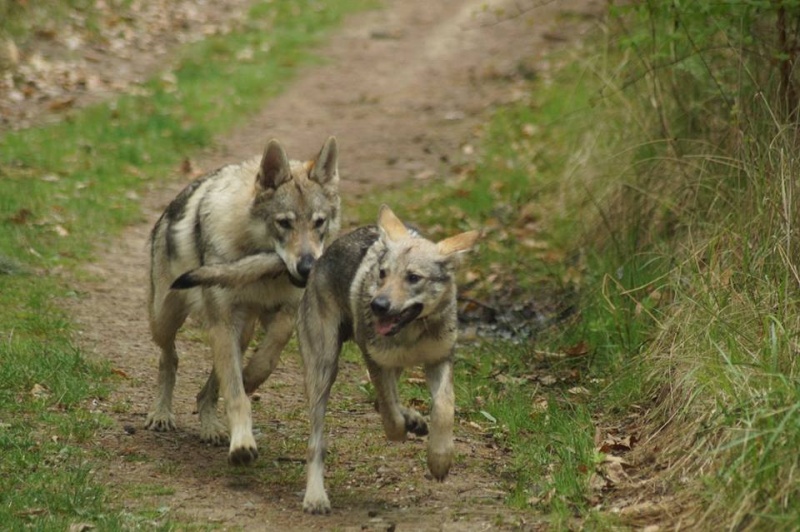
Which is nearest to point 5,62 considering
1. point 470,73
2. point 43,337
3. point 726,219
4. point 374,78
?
point 374,78

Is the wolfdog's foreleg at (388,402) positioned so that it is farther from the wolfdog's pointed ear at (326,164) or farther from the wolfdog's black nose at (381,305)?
the wolfdog's pointed ear at (326,164)

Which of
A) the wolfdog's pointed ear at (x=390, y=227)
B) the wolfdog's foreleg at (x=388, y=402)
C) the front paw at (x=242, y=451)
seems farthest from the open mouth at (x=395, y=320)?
the front paw at (x=242, y=451)

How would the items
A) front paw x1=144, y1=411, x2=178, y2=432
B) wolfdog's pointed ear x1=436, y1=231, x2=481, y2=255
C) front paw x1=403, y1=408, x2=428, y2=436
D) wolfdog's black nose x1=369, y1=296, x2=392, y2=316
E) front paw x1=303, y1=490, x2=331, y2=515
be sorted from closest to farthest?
wolfdog's black nose x1=369, y1=296, x2=392, y2=316, front paw x1=303, y1=490, x2=331, y2=515, wolfdog's pointed ear x1=436, y1=231, x2=481, y2=255, front paw x1=403, y1=408, x2=428, y2=436, front paw x1=144, y1=411, x2=178, y2=432

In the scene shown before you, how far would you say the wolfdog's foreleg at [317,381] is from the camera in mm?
6055

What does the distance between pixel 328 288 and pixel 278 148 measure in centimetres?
103

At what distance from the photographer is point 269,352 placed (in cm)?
690

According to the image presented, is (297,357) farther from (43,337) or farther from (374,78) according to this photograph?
(374,78)

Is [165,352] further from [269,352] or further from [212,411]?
[269,352]

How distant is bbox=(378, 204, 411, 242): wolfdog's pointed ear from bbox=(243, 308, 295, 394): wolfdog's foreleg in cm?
90

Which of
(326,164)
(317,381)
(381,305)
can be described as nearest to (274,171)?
(326,164)

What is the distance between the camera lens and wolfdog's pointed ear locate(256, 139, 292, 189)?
718cm

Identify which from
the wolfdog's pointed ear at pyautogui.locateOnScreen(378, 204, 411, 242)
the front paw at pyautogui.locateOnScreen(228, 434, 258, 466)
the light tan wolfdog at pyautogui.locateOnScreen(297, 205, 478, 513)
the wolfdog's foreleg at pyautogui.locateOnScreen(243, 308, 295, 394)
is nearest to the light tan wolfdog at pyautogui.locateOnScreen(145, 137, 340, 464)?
the wolfdog's foreleg at pyautogui.locateOnScreen(243, 308, 295, 394)

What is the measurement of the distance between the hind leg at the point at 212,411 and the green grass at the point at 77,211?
580 mm

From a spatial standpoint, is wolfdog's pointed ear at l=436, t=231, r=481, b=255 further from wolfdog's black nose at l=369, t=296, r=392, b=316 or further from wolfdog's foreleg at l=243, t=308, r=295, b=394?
wolfdog's foreleg at l=243, t=308, r=295, b=394
